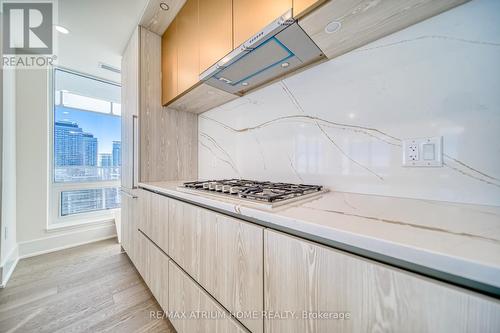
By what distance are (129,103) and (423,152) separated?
243 cm

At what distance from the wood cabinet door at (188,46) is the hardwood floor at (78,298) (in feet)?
5.60

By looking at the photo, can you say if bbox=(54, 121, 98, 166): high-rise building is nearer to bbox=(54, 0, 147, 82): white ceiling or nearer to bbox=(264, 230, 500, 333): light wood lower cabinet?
bbox=(54, 0, 147, 82): white ceiling

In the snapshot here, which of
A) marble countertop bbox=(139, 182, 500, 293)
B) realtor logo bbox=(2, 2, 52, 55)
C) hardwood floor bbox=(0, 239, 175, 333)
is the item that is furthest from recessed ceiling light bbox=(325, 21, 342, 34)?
realtor logo bbox=(2, 2, 52, 55)

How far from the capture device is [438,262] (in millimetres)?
309

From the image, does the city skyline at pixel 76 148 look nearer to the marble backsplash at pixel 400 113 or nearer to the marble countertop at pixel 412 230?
the marble backsplash at pixel 400 113

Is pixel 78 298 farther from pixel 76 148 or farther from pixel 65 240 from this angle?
pixel 76 148

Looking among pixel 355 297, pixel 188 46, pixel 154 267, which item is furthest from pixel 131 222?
pixel 355 297

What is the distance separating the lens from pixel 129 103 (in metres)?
2.01

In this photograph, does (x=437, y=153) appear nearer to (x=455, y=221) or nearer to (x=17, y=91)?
(x=455, y=221)

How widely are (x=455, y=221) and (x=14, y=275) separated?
10.9 feet

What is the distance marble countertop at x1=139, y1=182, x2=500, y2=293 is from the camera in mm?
297

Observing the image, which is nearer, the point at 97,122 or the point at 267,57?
the point at 267,57

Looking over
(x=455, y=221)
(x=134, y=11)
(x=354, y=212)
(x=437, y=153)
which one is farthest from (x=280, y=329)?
(x=134, y=11)

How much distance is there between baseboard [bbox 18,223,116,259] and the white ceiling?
231 centimetres
